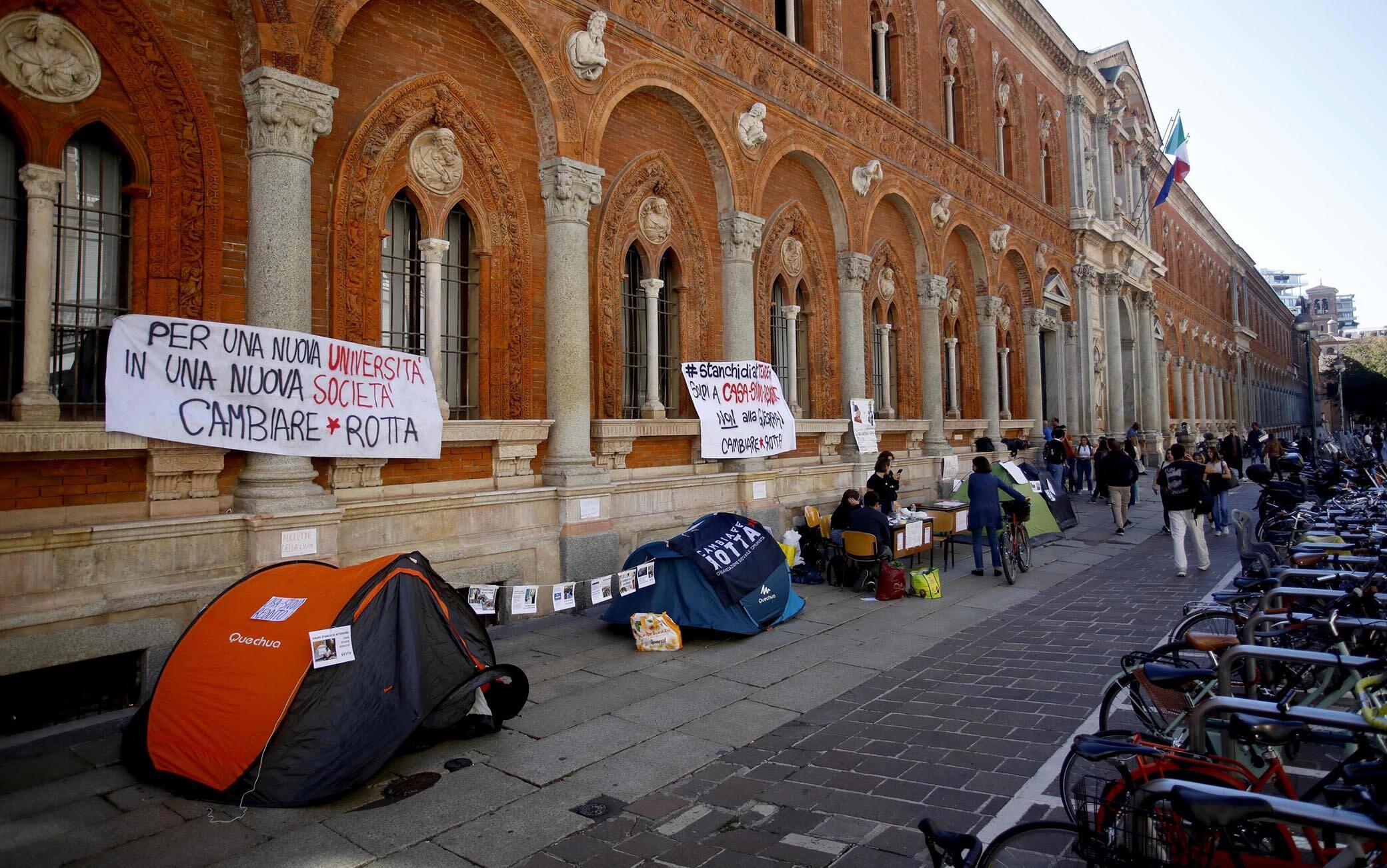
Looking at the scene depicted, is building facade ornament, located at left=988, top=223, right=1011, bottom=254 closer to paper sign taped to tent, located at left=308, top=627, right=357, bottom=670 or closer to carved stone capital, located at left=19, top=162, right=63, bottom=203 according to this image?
carved stone capital, located at left=19, top=162, right=63, bottom=203

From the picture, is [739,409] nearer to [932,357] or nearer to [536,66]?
[536,66]

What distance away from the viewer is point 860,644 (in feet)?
28.0

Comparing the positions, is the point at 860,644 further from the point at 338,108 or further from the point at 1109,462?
the point at 1109,462

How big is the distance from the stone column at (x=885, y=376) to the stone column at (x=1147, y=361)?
1971 cm

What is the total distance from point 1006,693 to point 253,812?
556cm

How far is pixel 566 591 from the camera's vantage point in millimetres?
8828

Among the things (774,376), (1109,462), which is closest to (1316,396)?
(1109,462)

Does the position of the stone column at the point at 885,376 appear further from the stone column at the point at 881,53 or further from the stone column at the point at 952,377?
the stone column at the point at 881,53

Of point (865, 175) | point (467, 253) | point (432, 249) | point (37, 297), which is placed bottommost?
point (37, 297)

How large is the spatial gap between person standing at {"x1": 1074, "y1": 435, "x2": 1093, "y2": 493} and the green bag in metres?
15.0

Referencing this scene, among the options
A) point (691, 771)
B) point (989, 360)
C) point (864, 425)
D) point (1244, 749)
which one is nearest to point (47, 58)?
point (691, 771)

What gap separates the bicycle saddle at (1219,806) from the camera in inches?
103

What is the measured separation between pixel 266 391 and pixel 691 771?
5.22 metres

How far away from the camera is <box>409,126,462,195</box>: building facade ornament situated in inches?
374
